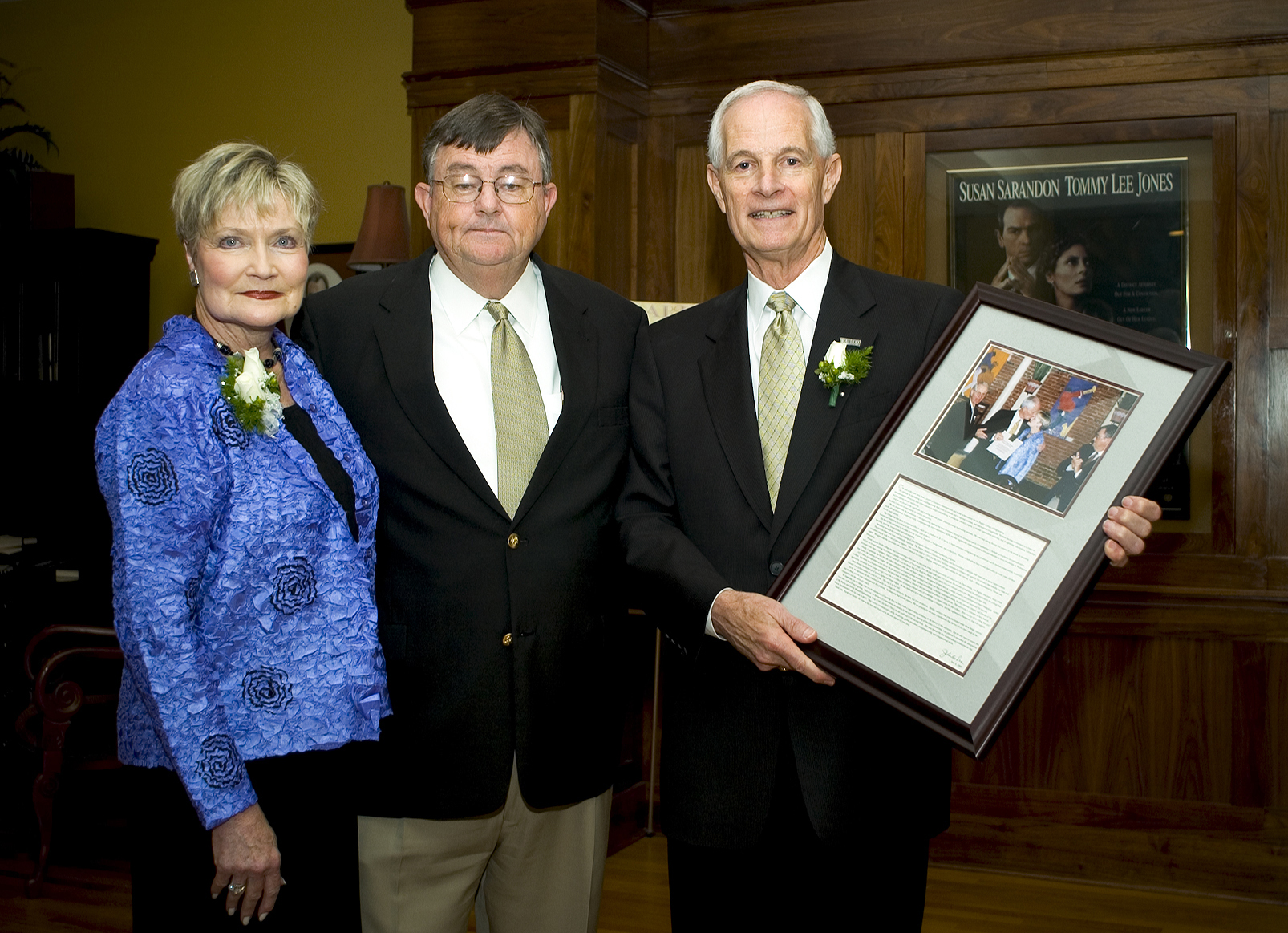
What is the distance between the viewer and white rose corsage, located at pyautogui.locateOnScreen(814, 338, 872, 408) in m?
1.89

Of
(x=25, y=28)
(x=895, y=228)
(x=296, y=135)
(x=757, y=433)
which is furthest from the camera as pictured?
(x=25, y=28)

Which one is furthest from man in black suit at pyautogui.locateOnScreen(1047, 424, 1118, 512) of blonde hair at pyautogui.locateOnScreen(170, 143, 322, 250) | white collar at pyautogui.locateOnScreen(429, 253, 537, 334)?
blonde hair at pyautogui.locateOnScreen(170, 143, 322, 250)

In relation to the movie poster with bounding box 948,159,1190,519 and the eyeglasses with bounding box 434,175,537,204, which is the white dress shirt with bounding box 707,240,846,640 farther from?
the movie poster with bounding box 948,159,1190,519

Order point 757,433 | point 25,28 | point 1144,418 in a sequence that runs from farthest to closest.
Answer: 1. point 25,28
2. point 757,433
3. point 1144,418

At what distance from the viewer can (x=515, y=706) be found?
2061 millimetres

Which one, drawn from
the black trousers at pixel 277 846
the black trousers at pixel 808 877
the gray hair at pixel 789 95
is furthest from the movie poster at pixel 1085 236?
the black trousers at pixel 277 846

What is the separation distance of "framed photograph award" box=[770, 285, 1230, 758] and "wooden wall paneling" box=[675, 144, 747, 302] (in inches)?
111

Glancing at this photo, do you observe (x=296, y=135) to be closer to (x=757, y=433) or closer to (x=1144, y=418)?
(x=757, y=433)

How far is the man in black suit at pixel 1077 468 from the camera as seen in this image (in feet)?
5.65

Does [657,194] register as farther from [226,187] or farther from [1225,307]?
[226,187]

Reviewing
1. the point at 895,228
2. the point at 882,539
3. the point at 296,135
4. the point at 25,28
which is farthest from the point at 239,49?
the point at 882,539

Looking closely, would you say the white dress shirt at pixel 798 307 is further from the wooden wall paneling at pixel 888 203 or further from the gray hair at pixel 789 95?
the wooden wall paneling at pixel 888 203

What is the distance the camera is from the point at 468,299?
7.22 feet

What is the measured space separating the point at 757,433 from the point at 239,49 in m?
5.05
